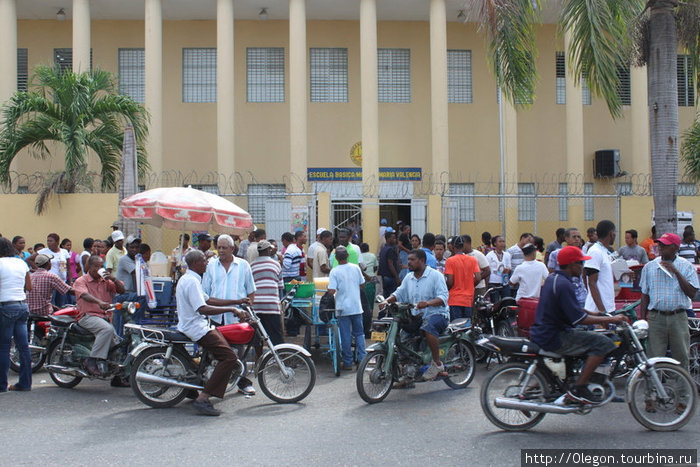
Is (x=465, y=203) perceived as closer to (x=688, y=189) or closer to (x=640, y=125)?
(x=640, y=125)

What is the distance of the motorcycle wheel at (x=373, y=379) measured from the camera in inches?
298

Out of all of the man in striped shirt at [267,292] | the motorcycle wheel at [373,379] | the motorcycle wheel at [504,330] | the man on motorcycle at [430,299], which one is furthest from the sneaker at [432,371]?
the man in striped shirt at [267,292]

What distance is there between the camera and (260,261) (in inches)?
367

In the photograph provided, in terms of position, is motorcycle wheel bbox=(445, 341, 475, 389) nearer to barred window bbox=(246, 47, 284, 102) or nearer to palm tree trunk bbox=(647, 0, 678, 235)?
palm tree trunk bbox=(647, 0, 678, 235)

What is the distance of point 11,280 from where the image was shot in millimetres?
8102

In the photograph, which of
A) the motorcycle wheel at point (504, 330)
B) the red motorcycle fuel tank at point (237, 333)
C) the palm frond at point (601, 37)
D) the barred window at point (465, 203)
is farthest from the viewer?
the barred window at point (465, 203)

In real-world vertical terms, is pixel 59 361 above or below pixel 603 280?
below

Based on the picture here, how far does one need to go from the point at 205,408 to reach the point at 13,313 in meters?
2.80

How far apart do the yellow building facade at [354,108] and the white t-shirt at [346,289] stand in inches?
459

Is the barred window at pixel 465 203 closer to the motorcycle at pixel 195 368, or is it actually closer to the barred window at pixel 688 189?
the barred window at pixel 688 189

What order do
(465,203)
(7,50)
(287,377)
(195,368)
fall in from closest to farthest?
(195,368), (287,377), (7,50), (465,203)

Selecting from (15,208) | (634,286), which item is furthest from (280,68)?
(634,286)

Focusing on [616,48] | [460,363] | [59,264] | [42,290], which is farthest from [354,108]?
[460,363]

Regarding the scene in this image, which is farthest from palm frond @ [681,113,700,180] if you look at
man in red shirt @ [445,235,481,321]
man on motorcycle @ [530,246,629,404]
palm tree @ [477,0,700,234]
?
man on motorcycle @ [530,246,629,404]
